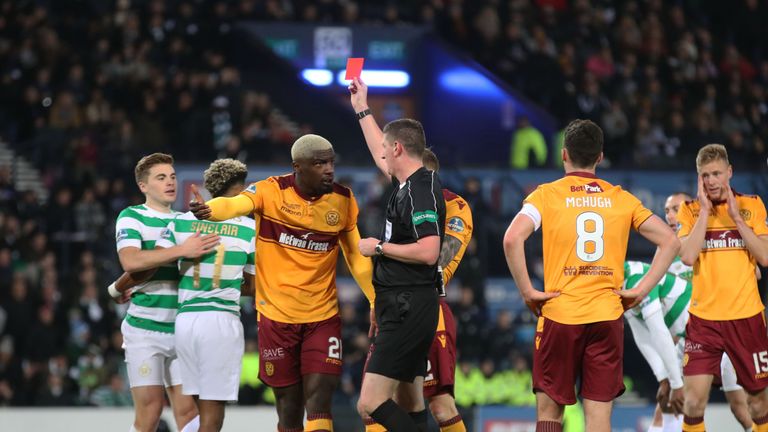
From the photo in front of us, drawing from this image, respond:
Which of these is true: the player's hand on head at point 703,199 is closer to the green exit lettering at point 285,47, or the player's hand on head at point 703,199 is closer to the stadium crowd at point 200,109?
the stadium crowd at point 200,109

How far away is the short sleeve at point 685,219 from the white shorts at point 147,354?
3913 millimetres

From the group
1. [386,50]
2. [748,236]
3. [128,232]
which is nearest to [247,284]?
[128,232]

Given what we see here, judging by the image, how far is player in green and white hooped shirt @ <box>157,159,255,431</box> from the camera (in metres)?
7.81

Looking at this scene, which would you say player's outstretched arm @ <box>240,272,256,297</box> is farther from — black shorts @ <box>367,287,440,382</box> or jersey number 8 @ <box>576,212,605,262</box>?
jersey number 8 @ <box>576,212,605,262</box>

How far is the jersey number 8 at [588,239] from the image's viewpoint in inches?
276

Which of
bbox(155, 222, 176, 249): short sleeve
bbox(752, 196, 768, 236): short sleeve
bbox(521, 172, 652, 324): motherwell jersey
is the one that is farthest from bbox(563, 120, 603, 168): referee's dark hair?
bbox(155, 222, 176, 249): short sleeve

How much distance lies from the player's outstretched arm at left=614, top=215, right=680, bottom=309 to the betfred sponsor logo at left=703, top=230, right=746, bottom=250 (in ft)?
5.88

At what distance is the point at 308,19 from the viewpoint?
21891mm

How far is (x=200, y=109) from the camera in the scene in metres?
18.0

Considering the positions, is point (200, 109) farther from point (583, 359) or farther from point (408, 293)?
point (583, 359)

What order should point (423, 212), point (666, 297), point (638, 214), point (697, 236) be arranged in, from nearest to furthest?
point (423, 212) < point (638, 214) < point (697, 236) < point (666, 297)

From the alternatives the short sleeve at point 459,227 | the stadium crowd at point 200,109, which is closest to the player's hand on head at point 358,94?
the short sleeve at point 459,227

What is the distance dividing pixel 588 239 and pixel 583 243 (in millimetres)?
40

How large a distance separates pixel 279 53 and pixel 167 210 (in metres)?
14.1
